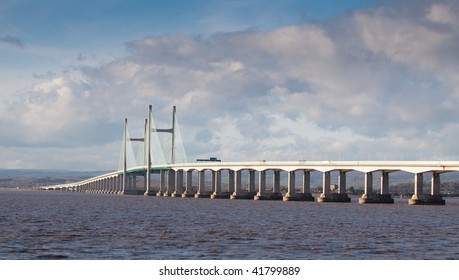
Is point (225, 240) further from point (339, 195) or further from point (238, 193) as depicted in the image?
point (238, 193)

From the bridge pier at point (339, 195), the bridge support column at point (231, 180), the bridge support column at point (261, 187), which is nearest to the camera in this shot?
the bridge pier at point (339, 195)

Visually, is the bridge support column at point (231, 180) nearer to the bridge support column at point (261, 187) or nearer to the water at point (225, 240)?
the bridge support column at point (261, 187)

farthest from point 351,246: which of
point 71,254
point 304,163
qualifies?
point 304,163

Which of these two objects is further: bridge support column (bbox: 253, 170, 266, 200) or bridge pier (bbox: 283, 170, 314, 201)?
bridge support column (bbox: 253, 170, 266, 200)

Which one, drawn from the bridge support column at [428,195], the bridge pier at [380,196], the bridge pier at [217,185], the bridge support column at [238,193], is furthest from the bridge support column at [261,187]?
the bridge support column at [428,195]

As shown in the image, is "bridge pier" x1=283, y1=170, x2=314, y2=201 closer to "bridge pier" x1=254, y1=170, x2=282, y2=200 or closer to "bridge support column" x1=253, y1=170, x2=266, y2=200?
"bridge pier" x1=254, y1=170, x2=282, y2=200

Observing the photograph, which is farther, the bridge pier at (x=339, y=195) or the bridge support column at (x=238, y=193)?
the bridge support column at (x=238, y=193)

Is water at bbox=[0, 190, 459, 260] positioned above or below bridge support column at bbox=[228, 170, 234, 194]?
below

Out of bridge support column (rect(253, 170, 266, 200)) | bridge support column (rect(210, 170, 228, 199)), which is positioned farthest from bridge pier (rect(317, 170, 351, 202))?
bridge support column (rect(210, 170, 228, 199))

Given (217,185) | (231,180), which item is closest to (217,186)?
(217,185)
